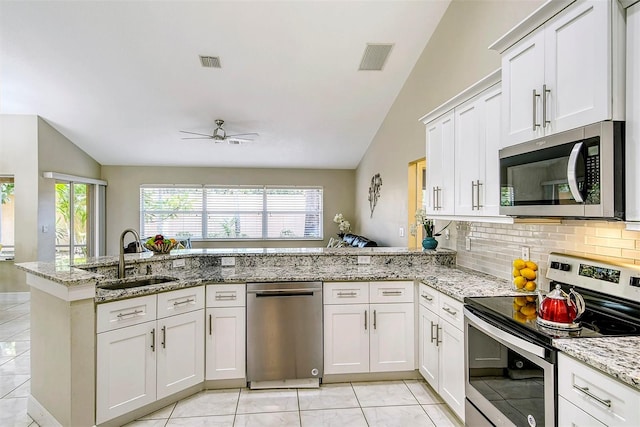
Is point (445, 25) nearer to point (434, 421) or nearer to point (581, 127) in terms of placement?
point (581, 127)

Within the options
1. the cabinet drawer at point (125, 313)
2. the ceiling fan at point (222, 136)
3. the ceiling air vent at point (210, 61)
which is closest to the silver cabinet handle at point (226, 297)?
the cabinet drawer at point (125, 313)

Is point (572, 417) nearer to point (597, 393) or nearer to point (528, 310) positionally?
point (597, 393)

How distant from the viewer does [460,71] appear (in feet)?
10.7

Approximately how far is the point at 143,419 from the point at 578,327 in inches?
105

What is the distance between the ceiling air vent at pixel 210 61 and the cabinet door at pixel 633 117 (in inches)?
152

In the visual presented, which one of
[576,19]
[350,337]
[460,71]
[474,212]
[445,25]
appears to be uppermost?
[445,25]

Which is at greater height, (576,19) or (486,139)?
(576,19)

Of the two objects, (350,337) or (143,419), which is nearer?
(143,419)

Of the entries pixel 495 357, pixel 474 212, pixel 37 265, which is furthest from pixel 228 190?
pixel 495 357

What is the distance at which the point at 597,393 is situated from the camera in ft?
4.15

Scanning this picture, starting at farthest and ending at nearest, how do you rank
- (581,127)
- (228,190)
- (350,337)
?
1. (228,190)
2. (350,337)
3. (581,127)

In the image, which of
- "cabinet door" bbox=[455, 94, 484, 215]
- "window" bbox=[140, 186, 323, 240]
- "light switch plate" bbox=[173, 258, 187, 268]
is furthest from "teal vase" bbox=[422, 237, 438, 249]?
"window" bbox=[140, 186, 323, 240]

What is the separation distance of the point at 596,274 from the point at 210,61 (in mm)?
4212

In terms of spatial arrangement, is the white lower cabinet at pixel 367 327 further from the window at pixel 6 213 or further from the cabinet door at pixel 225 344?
the window at pixel 6 213
